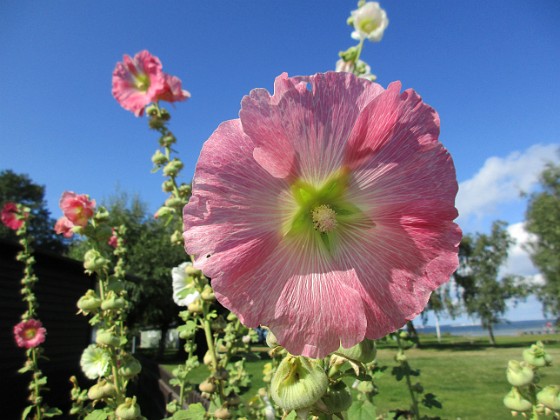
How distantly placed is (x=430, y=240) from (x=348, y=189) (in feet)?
0.58

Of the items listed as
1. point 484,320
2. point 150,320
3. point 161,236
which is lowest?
point 484,320

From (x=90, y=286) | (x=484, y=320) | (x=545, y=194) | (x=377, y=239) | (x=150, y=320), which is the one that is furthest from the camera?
(x=484, y=320)

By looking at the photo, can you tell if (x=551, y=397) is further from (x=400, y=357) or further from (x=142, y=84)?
(x=142, y=84)

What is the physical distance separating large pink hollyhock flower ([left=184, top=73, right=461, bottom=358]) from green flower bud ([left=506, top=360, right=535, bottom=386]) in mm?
918

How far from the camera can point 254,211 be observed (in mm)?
686

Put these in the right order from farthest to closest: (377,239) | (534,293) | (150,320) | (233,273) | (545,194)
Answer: (534,293)
(545,194)
(150,320)
(377,239)
(233,273)

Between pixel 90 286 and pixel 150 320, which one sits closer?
pixel 90 286

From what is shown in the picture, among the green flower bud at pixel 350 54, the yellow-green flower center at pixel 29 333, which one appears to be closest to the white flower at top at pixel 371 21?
the green flower bud at pixel 350 54

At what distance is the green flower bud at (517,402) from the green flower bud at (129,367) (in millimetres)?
1445

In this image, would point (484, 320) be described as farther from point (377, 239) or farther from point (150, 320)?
point (377, 239)

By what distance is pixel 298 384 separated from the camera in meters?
0.67

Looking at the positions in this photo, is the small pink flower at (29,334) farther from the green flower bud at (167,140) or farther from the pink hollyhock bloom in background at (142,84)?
the pink hollyhock bloom in background at (142,84)

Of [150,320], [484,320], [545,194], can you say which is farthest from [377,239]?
[484,320]

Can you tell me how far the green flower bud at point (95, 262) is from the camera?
1.78 m
